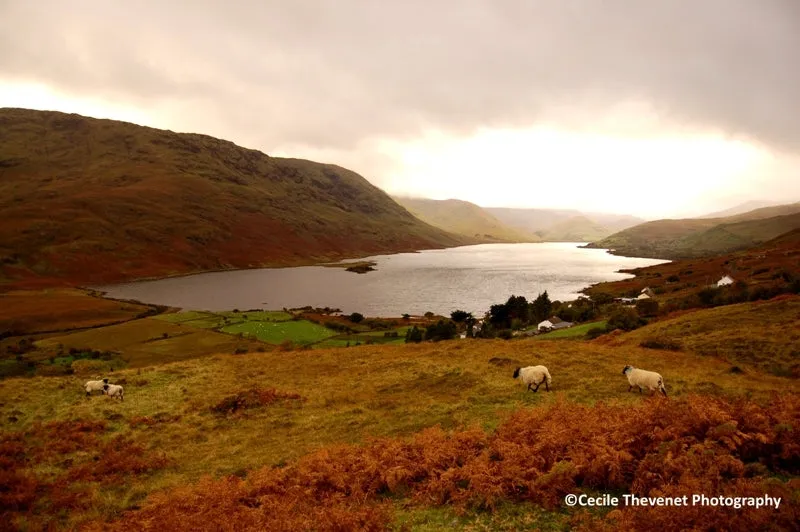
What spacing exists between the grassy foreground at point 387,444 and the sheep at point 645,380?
67 cm

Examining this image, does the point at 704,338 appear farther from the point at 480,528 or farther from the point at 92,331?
the point at 92,331

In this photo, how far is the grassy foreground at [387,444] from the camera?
9.73 metres

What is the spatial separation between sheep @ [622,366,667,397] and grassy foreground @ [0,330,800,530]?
2.20 ft

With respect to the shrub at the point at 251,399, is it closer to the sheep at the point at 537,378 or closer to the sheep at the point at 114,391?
the sheep at the point at 114,391

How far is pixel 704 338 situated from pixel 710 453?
2408 cm

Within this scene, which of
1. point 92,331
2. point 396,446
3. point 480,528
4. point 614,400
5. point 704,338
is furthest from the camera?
point 92,331

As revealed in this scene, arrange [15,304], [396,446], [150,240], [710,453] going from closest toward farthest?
[710,453] < [396,446] < [15,304] < [150,240]

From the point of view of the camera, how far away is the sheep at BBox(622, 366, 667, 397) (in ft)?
58.0

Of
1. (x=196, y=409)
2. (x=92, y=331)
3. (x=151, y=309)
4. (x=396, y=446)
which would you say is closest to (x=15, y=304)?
(x=151, y=309)

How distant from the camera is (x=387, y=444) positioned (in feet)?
46.6

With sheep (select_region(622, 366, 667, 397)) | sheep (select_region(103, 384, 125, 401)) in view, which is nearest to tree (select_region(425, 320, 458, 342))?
sheep (select_region(622, 366, 667, 397))

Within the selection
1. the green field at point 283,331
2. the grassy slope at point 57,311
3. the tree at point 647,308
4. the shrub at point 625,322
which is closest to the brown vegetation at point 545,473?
the shrub at point 625,322

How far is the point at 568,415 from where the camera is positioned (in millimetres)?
14109

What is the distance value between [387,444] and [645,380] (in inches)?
471
